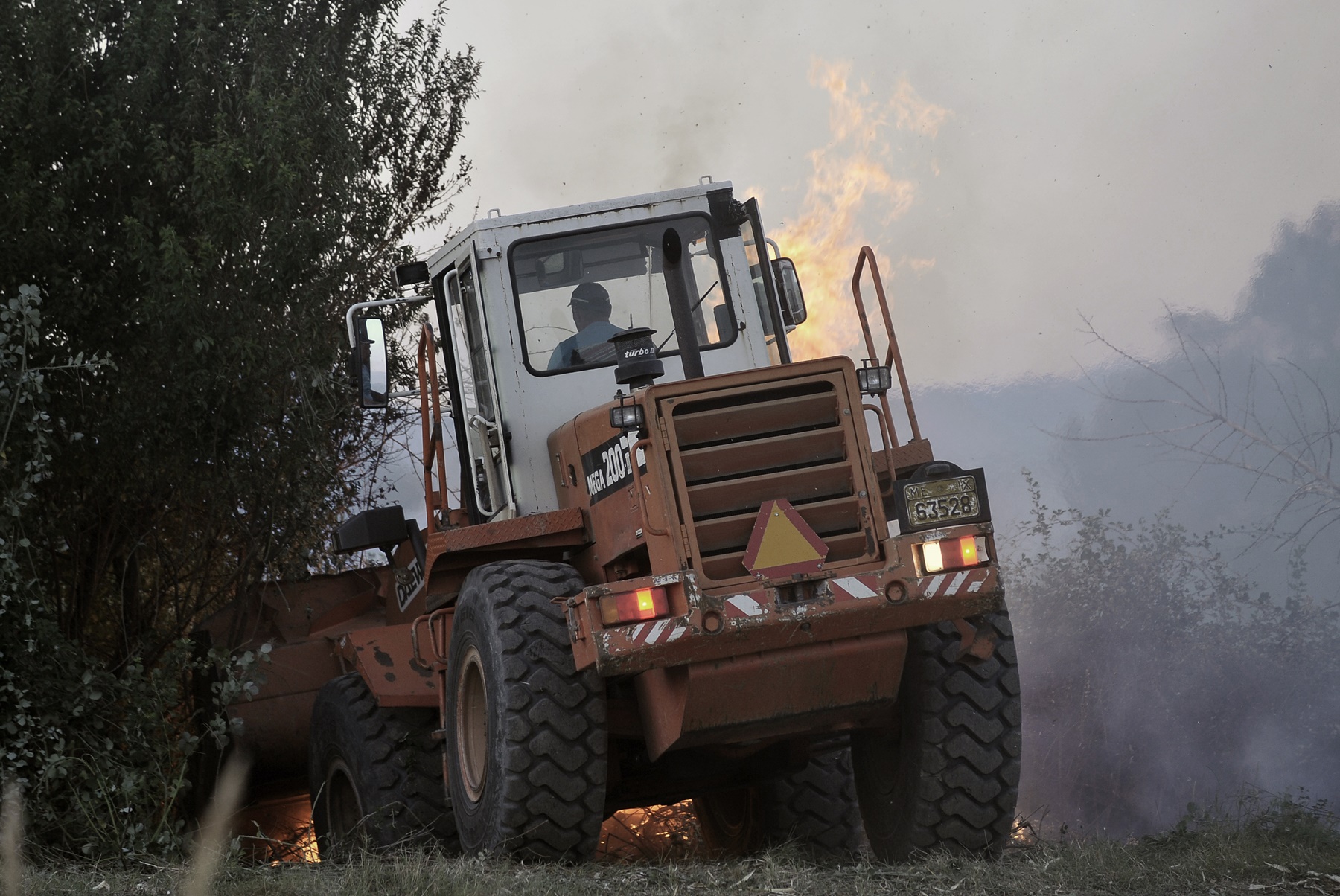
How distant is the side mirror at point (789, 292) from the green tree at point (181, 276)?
163 inches

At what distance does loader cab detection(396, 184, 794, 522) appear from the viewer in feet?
23.0

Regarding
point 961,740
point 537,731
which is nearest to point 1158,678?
point 961,740

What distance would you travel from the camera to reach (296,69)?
36.4 feet

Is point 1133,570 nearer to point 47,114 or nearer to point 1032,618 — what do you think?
point 1032,618

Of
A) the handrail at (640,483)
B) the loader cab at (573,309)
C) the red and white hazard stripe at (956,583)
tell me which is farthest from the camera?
the loader cab at (573,309)

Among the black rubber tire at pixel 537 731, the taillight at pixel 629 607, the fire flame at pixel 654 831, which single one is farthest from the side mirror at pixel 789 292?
the fire flame at pixel 654 831

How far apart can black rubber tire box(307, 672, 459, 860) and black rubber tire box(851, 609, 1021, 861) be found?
250 cm

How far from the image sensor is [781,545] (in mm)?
5512

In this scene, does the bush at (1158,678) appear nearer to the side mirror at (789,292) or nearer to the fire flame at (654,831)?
the fire flame at (654,831)

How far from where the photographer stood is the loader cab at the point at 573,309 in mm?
7016

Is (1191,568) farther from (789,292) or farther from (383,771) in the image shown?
(383,771)

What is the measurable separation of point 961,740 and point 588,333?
9.05 ft

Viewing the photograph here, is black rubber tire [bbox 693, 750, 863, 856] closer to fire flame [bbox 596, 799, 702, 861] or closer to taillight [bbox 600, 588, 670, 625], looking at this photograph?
fire flame [bbox 596, 799, 702, 861]

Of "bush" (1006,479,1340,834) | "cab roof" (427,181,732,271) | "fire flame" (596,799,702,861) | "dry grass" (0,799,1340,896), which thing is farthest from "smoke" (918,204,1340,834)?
"cab roof" (427,181,732,271)
